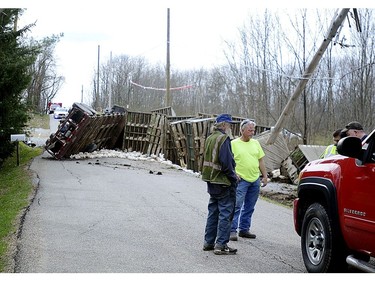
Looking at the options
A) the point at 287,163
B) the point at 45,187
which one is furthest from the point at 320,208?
the point at 287,163

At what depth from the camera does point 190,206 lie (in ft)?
40.4

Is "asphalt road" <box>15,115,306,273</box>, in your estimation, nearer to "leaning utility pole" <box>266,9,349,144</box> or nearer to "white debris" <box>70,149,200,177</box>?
"leaning utility pole" <box>266,9,349,144</box>

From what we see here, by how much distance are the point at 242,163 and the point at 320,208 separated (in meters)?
2.65

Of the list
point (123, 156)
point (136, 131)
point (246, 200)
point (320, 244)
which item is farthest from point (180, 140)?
point (320, 244)

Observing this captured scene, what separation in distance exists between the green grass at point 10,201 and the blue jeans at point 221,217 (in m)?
2.66

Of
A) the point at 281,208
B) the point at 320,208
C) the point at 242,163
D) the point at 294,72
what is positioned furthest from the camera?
the point at 294,72

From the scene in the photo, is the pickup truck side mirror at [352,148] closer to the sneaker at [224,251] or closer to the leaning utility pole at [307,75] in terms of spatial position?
the sneaker at [224,251]

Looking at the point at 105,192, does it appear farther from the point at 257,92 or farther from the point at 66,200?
the point at 257,92

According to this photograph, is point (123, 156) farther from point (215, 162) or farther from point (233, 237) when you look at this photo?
point (215, 162)

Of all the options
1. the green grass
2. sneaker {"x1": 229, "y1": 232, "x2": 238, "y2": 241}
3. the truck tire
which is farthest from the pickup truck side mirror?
the green grass

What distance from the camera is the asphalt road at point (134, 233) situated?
22.8 feet

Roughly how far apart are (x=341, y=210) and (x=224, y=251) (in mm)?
2176

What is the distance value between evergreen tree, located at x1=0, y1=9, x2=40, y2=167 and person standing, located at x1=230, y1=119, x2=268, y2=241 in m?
13.8

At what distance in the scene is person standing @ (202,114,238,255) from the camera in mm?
7711
